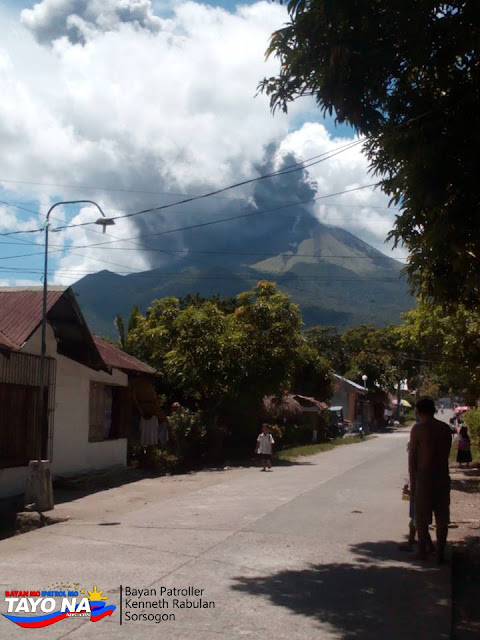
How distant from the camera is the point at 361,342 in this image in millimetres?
70875

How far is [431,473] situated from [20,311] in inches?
379

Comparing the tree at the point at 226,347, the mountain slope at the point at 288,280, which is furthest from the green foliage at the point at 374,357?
the tree at the point at 226,347

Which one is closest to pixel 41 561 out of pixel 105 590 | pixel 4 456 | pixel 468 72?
pixel 105 590

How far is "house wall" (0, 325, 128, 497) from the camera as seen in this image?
49.5 feet

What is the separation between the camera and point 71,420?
1616 cm

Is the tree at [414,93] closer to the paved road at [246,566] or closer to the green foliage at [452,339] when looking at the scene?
the paved road at [246,566]

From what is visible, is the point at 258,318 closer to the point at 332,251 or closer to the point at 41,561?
the point at 41,561

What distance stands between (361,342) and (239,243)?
69.3 m

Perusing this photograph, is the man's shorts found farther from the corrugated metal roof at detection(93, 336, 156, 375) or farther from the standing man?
the corrugated metal roof at detection(93, 336, 156, 375)

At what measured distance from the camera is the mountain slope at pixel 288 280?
12294cm

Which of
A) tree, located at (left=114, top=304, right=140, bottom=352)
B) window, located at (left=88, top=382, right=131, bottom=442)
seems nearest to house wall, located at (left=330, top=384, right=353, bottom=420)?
tree, located at (left=114, top=304, right=140, bottom=352)

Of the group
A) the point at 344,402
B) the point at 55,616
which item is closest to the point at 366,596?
the point at 55,616

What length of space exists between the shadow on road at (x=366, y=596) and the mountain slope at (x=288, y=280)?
8805 cm

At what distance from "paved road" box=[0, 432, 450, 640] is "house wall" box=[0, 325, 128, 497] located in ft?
4.38
